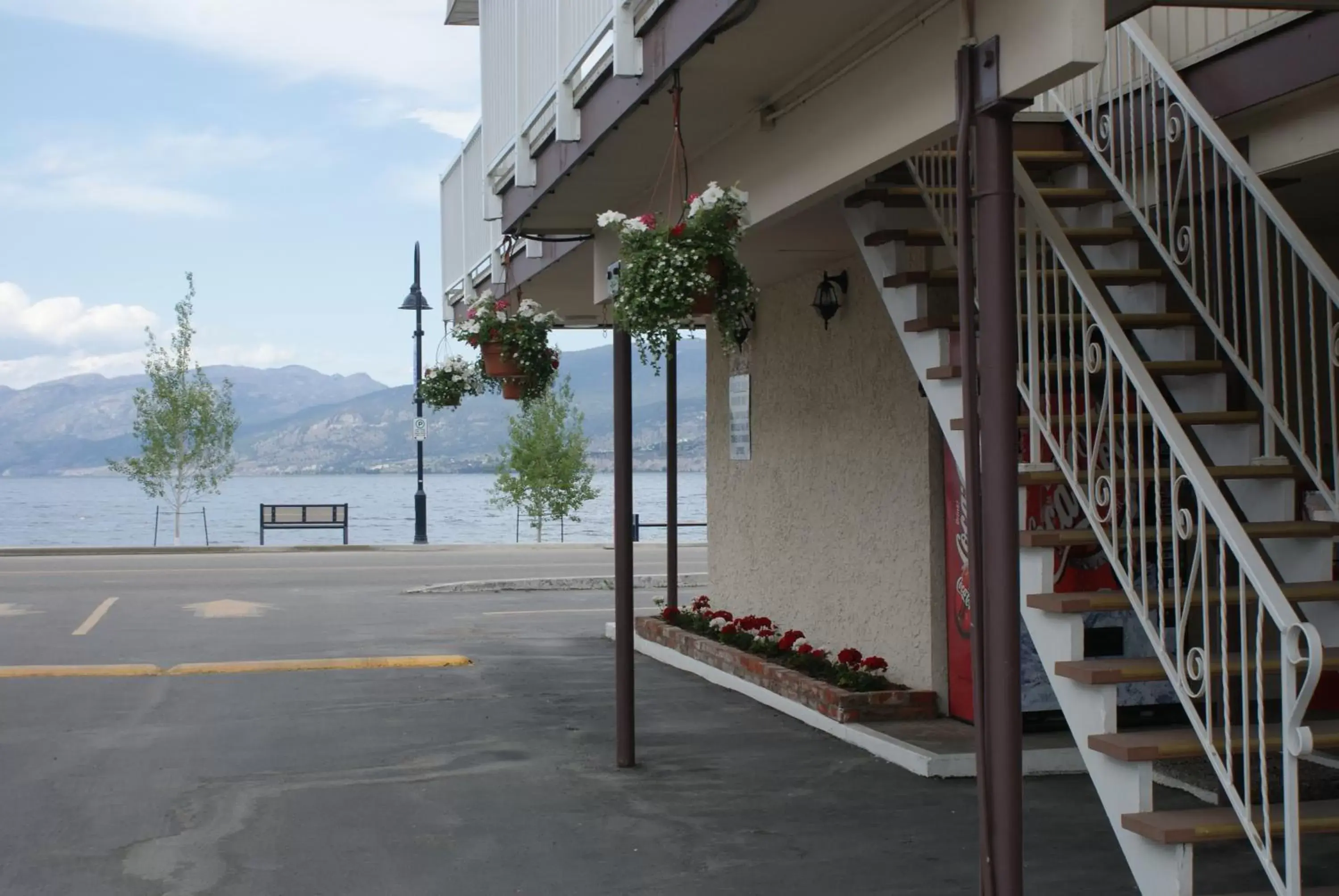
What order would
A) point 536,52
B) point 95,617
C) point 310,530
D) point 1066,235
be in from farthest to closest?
Answer: point 310,530
point 95,617
point 536,52
point 1066,235

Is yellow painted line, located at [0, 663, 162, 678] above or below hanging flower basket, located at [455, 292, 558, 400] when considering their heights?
below

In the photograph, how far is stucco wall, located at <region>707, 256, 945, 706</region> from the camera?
9586mm

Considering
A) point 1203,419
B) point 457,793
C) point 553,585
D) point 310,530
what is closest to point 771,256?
point 1203,419

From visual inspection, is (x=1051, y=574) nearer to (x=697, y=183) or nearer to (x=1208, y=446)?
(x=1208, y=446)

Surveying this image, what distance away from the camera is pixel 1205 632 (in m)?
4.85

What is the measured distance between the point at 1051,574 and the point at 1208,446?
5.24 feet

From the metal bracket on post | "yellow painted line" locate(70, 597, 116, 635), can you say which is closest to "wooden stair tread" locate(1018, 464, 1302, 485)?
the metal bracket on post

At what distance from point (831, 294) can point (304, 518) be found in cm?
2469

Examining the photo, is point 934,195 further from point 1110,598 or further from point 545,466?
point 545,466

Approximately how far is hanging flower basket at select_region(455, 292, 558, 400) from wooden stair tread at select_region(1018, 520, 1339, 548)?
515 centimetres

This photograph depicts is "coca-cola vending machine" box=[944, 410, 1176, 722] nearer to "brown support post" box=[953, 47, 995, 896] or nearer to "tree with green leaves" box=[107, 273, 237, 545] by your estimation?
"brown support post" box=[953, 47, 995, 896]

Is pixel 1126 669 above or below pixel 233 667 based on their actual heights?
above

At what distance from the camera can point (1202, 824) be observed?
4.77 metres

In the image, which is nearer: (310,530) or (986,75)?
(986,75)
